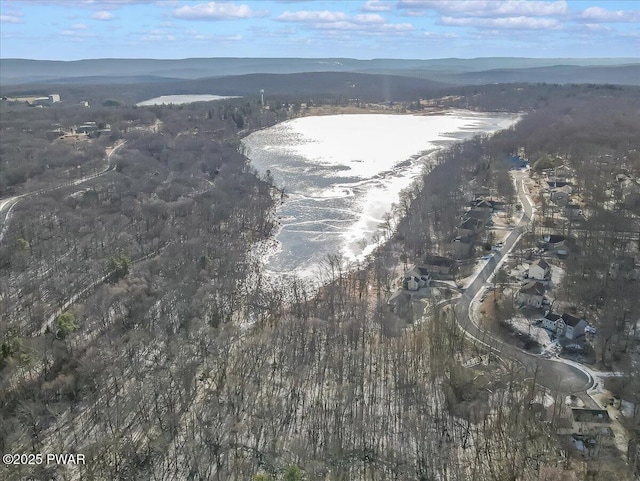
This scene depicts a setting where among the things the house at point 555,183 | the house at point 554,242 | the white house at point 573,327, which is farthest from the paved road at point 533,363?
the house at point 555,183

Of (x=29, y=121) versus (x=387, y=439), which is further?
(x=29, y=121)

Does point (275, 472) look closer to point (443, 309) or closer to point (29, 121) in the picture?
point (443, 309)

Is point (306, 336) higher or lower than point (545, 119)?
lower

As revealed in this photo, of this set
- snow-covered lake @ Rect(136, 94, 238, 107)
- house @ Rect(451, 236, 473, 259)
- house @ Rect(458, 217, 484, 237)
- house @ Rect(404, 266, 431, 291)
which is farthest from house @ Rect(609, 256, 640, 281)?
snow-covered lake @ Rect(136, 94, 238, 107)

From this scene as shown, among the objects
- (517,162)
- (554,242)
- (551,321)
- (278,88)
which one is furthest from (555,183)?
(278,88)

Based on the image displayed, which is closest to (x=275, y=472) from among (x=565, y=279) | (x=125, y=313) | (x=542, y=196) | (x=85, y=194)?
(x=125, y=313)

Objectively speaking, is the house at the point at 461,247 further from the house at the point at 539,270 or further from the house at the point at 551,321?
the house at the point at 551,321
